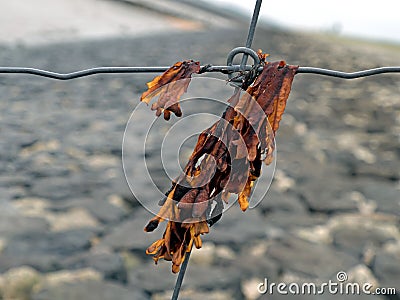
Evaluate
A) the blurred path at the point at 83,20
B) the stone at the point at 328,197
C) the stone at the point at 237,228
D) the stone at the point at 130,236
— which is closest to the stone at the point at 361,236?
the stone at the point at 328,197

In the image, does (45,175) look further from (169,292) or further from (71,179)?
(169,292)

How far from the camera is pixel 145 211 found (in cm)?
180

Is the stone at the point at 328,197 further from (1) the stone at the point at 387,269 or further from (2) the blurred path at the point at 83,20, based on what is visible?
(2) the blurred path at the point at 83,20

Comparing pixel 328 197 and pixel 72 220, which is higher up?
pixel 328 197

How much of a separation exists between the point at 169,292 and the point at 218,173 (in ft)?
3.10

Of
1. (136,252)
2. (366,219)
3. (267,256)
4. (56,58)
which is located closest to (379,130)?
(366,219)

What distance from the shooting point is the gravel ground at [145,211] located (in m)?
1.40

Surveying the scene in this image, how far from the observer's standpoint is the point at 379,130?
3055 mm

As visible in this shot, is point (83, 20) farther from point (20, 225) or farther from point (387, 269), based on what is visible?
point (387, 269)
